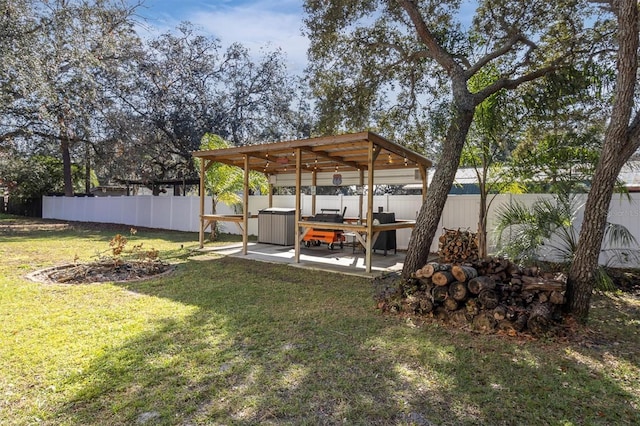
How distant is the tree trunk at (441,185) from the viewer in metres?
5.25

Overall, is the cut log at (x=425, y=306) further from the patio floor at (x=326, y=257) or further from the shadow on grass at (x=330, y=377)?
the patio floor at (x=326, y=257)

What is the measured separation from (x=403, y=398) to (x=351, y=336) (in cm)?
119

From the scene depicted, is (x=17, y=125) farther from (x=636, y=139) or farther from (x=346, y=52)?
(x=636, y=139)

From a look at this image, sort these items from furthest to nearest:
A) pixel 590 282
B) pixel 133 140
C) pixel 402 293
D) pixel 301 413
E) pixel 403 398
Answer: pixel 133 140 → pixel 402 293 → pixel 590 282 → pixel 403 398 → pixel 301 413

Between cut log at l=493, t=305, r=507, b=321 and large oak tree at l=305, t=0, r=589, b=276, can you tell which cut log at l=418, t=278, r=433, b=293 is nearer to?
large oak tree at l=305, t=0, r=589, b=276

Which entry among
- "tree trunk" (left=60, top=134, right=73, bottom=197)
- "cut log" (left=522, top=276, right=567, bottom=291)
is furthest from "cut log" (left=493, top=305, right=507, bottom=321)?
"tree trunk" (left=60, top=134, right=73, bottom=197)

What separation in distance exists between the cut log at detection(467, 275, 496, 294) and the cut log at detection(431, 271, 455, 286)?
0.22 metres

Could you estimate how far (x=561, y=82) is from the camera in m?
5.32

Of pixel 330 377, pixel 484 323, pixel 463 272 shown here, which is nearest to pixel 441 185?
pixel 463 272

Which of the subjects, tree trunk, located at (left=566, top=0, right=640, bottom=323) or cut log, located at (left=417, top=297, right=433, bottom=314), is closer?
tree trunk, located at (left=566, top=0, right=640, bottom=323)

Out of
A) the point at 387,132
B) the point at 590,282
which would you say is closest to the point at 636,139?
the point at 590,282

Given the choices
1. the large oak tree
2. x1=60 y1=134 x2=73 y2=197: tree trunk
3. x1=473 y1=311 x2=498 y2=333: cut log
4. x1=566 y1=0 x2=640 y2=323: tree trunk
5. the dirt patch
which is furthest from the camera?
x1=60 y1=134 x2=73 y2=197: tree trunk

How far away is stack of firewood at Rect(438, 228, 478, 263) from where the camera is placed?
7348 mm

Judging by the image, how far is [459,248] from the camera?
24.4 ft
